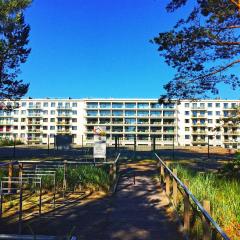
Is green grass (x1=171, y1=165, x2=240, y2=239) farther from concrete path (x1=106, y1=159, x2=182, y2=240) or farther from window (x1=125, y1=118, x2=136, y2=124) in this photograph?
window (x1=125, y1=118, x2=136, y2=124)

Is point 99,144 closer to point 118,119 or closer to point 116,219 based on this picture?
point 116,219

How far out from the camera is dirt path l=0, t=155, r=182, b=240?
7473 mm

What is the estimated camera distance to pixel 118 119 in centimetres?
11538

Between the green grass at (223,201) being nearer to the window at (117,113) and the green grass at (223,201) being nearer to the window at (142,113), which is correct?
the window at (142,113)

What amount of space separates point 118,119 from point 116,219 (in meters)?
107

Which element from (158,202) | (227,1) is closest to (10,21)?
(227,1)

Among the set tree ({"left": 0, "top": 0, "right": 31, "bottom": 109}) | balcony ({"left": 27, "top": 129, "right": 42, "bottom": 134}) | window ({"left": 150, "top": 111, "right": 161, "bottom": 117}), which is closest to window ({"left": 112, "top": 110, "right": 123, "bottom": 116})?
window ({"left": 150, "top": 111, "right": 161, "bottom": 117})

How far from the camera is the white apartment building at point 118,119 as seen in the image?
11300cm

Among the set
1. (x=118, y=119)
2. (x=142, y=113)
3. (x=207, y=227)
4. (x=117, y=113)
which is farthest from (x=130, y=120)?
(x=207, y=227)

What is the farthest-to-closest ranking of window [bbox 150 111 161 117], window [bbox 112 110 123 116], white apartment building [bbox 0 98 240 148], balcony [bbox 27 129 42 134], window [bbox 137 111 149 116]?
balcony [bbox 27 129 42 134]
window [bbox 112 110 123 116]
window [bbox 137 111 149 116]
window [bbox 150 111 161 117]
white apartment building [bbox 0 98 240 148]

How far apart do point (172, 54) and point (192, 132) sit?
324ft

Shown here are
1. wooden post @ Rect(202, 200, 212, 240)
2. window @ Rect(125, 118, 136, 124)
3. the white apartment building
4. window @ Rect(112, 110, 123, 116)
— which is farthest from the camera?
window @ Rect(112, 110, 123, 116)

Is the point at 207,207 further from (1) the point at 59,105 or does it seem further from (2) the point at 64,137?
(1) the point at 59,105

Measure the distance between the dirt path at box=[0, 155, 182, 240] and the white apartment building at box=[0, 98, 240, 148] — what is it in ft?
323
